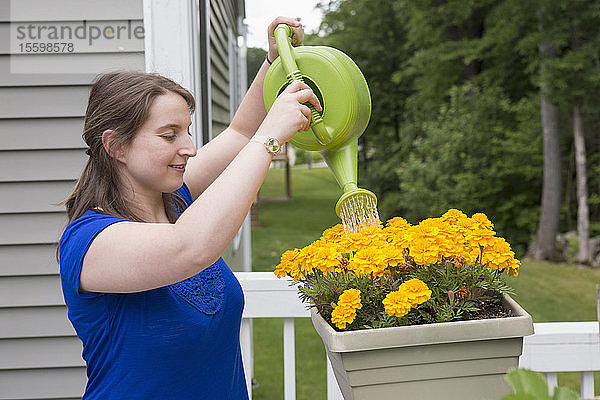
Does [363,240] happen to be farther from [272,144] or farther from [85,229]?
[85,229]

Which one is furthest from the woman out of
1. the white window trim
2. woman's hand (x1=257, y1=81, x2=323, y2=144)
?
the white window trim

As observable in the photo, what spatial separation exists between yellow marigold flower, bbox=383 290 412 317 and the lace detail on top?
1.28 ft

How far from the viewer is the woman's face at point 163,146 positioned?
3.09 feet

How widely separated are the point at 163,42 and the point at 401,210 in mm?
9442

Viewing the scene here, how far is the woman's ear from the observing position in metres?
0.96

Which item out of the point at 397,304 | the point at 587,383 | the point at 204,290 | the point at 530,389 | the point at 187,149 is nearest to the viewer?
the point at 530,389

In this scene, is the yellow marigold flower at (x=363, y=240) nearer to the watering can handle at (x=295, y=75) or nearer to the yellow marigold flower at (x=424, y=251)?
the yellow marigold flower at (x=424, y=251)

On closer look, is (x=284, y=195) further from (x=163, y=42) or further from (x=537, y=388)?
(x=537, y=388)

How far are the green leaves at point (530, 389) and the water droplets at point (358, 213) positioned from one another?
1.16 ft

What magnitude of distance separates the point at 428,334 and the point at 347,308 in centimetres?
10

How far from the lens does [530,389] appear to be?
59 centimetres

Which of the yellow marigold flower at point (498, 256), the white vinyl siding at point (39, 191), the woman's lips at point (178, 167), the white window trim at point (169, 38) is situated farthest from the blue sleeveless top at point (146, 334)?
the white vinyl siding at point (39, 191)

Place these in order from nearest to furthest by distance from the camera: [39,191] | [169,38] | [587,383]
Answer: [587,383] → [169,38] → [39,191]

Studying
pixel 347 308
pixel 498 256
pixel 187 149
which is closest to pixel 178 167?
pixel 187 149
